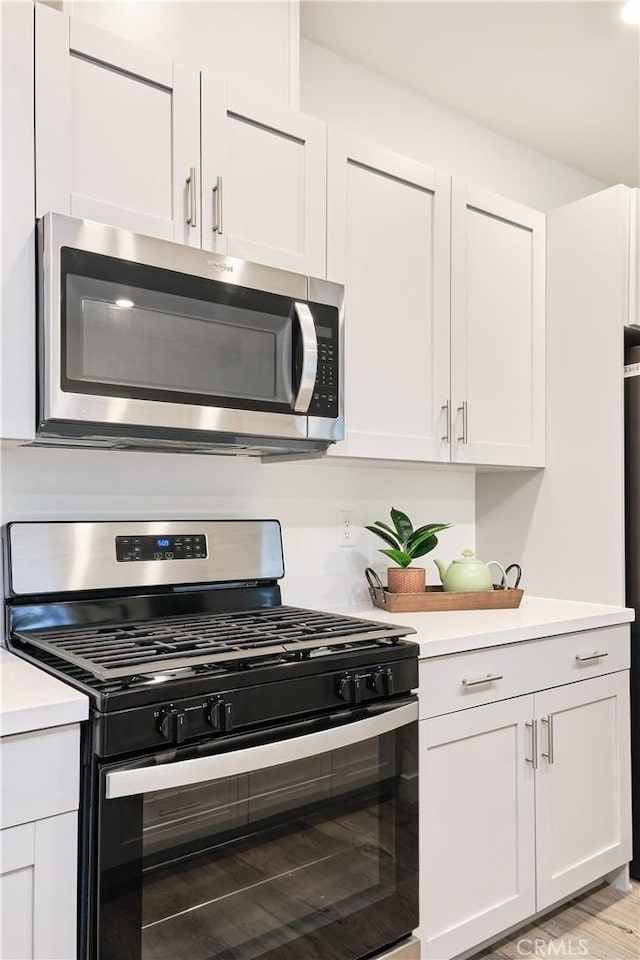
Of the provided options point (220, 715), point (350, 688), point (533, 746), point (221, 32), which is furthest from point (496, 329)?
point (220, 715)

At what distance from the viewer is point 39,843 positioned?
117cm

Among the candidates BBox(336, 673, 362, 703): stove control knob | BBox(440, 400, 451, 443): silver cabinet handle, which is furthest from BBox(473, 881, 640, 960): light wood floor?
BBox(440, 400, 451, 443): silver cabinet handle

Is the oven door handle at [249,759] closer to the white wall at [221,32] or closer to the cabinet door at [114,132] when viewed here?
the cabinet door at [114,132]

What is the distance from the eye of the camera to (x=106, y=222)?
5.25ft

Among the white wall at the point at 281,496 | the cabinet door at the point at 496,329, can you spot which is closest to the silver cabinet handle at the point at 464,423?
the cabinet door at the point at 496,329

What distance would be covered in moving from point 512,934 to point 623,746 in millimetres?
652

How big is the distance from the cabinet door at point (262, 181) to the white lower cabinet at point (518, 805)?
1232 mm

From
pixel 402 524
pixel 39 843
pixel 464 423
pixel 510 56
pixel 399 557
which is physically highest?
pixel 510 56

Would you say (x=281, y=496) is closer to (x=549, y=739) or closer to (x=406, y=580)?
(x=406, y=580)

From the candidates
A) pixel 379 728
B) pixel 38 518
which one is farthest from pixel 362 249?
pixel 379 728

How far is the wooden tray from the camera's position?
2246 millimetres

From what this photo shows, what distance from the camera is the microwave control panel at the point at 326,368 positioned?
72.9 inches

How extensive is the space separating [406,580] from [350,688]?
79cm

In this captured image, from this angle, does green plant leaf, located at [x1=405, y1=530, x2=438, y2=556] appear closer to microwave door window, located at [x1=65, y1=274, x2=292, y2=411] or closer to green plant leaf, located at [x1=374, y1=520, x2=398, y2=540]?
green plant leaf, located at [x1=374, y1=520, x2=398, y2=540]
